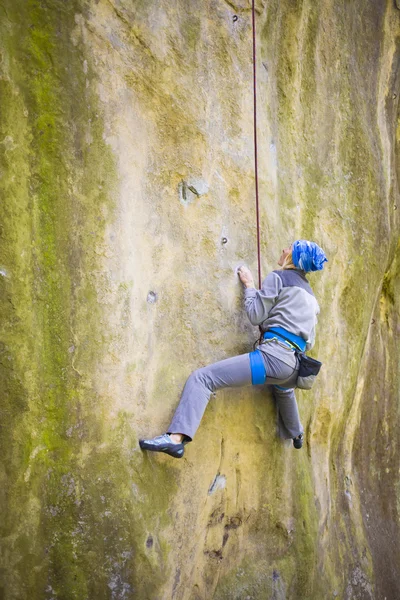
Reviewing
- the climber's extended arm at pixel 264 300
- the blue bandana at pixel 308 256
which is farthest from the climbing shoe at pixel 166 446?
the blue bandana at pixel 308 256

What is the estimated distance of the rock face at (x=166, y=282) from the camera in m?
4.66

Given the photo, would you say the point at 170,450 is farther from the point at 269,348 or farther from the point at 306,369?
the point at 306,369

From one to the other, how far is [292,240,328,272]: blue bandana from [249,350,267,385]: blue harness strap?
29.3 inches

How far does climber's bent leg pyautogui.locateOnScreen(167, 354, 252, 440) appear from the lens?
4.84 metres

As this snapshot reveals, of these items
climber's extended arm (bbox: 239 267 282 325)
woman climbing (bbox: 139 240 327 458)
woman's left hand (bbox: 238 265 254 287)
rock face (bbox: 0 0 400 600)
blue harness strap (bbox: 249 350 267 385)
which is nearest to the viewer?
rock face (bbox: 0 0 400 600)

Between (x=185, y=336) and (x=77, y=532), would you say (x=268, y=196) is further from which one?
(x=77, y=532)

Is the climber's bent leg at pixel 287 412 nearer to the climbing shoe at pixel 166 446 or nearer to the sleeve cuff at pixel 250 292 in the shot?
the sleeve cuff at pixel 250 292

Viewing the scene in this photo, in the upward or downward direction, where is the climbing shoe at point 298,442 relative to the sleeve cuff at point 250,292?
downward

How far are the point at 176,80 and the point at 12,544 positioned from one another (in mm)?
3368

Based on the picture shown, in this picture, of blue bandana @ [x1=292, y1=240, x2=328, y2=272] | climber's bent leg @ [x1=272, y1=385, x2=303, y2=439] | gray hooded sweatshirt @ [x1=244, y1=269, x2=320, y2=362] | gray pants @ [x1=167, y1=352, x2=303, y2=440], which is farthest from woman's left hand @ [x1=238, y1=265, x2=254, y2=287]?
climber's bent leg @ [x1=272, y1=385, x2=303, y2=439]

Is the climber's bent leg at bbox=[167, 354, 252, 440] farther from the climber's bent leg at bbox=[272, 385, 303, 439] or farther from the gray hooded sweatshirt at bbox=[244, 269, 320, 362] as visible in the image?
the climber's bent leg at bbox=[272, 385, 303, 439]

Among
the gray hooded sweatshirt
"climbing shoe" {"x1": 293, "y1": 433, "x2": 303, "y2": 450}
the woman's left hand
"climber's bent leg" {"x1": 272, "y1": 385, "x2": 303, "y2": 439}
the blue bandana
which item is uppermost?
the blue bandana

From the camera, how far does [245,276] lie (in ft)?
17.7

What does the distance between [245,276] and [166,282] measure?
0.63 meters
